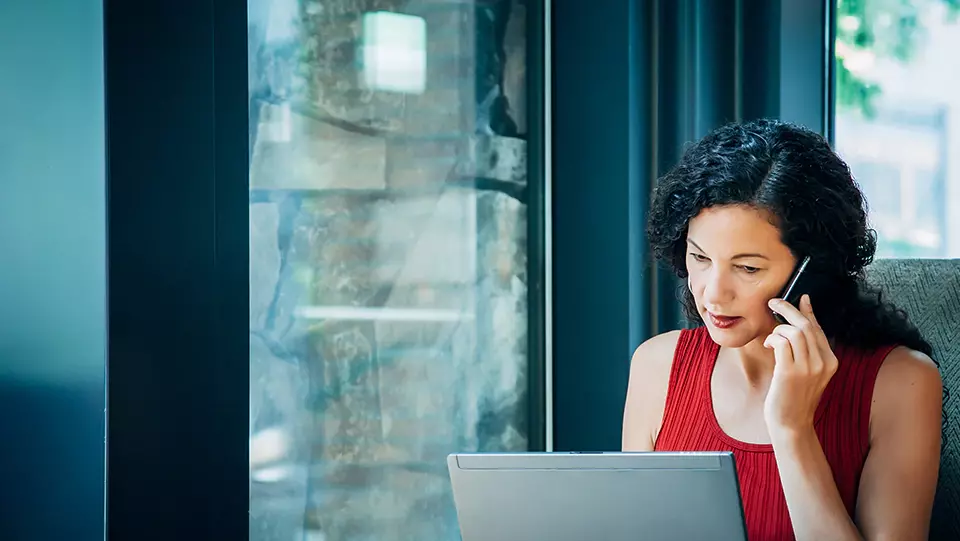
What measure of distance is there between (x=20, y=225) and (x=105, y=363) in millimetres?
198

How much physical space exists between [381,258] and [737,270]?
667 millimetres

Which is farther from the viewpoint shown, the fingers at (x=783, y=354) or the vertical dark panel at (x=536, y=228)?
the vertical dark panel at (x=536, y=228)

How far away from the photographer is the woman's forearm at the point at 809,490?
106 centimetres

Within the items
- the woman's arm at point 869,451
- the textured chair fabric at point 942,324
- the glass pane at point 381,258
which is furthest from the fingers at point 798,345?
the glass pane at point 381,258

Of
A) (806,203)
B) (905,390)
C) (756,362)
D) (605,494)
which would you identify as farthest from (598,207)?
(605,494)

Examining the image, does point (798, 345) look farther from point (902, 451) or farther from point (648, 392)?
point (648, 392)

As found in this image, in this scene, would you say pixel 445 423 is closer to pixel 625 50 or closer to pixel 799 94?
pixel 625 50

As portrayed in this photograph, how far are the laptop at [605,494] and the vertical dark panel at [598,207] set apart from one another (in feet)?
2.82

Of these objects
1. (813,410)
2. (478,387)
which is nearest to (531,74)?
(478,387)

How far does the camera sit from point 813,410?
3.66ft

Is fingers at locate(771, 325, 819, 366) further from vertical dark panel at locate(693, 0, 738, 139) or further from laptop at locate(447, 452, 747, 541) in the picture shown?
vertical dark panel at locate(693, 0, 738, 139)

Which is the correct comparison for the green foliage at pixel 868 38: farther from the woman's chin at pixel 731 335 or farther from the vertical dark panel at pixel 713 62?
the woman's chin at pixel 731 335

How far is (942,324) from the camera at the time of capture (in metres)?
1.23

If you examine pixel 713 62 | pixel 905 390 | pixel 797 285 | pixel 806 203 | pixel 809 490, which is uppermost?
pixel 713 62
